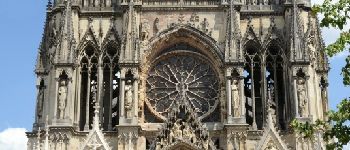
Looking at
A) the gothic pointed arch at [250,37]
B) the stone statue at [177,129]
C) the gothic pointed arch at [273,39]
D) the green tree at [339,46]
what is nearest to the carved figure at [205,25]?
the gothic pointed arch at [250,37]

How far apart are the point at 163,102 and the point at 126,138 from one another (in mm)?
2898

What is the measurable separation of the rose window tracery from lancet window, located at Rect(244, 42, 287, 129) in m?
1.51

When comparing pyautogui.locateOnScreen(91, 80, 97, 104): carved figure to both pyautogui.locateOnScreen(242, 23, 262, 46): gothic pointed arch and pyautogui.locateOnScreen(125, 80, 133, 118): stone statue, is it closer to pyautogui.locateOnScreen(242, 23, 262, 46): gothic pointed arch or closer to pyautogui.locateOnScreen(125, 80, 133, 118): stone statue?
pyautogui.locateOnScreen(125, 80, 133, 118): stone statue

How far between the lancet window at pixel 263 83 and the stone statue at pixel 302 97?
95 centimetres

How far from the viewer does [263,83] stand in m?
29.4

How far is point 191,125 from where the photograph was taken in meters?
28.1

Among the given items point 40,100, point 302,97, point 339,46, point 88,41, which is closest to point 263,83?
point 302,97

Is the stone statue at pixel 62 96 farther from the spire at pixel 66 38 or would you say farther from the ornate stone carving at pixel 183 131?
the ornate stone carving at pixel 183 131

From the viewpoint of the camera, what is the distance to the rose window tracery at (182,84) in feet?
98.0

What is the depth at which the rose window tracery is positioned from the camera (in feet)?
98.0

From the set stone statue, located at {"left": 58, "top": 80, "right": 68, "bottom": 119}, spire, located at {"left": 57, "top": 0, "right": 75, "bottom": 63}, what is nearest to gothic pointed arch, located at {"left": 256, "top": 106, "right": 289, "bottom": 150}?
stone statue, located at {"left": 58, "top": 80, "right": 68, "bottom": 119}

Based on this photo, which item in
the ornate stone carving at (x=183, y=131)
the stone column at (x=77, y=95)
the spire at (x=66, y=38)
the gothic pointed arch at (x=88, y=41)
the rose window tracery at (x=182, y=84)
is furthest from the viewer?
the gothic pointed arch at (x=88, y=41)

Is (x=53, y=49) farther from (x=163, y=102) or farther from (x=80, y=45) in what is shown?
(x=163, y=102)

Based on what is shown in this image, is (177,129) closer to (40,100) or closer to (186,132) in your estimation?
(186,132)
